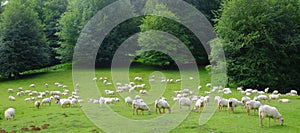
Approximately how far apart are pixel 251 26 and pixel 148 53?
18.9 meters

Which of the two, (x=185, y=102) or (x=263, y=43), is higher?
(x=263, y=43)

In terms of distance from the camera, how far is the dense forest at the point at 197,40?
4191cm

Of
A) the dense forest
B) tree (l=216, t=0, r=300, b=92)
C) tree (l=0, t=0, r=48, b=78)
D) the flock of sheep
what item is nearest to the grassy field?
the flock of sheep

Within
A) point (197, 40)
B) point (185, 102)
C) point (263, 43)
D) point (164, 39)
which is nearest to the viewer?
point (185, 102)

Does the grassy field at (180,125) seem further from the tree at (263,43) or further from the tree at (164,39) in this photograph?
the tree at (164,39)

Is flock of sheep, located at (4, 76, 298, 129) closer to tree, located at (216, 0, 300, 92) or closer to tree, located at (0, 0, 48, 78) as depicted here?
tree, located at (216, 0, 300, 92)

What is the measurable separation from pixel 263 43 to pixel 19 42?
38269mm

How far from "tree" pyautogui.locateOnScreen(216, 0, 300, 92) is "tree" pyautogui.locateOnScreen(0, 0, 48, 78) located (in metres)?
32.0

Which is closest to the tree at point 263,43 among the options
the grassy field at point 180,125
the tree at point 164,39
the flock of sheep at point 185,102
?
the flock of sheep at point 185,102

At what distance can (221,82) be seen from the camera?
139 ft

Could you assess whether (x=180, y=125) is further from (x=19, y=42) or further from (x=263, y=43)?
(x=19, y=42)

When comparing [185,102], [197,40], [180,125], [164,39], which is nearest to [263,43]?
[197,40]

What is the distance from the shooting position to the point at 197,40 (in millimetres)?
56375

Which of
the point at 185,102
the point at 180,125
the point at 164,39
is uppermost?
the point at 164,39
